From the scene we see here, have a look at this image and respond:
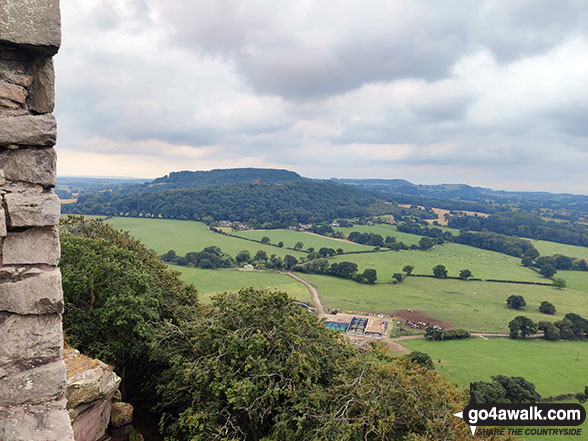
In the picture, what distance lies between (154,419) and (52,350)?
41.8ft

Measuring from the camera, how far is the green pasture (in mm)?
126306

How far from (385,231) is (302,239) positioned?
4259 cm

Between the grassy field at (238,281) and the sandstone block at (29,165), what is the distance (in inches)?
2436

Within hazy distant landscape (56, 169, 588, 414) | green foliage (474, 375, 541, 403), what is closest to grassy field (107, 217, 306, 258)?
hazy distant landscape (56, 169, 588, 414)

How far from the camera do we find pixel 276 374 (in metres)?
12.7

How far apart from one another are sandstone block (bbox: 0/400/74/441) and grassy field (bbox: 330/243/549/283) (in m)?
83.7

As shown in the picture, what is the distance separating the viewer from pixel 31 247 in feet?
17.3

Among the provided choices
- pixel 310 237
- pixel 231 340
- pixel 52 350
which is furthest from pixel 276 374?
pixel 310 237

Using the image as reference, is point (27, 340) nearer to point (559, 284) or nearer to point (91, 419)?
point (91, 419)

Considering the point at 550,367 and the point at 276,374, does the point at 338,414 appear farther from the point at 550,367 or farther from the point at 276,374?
the point at 550,367

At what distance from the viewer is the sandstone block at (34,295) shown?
16.5ft

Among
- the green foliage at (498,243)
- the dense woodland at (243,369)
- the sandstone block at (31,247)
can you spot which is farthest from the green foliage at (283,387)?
the green foliage at (498,243)

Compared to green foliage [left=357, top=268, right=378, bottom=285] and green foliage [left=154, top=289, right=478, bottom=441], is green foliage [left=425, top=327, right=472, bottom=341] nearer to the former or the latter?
green foliage [left=357, top=268, right=378, bottom=285]

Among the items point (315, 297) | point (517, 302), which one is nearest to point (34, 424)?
point (315, 297)
